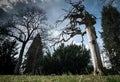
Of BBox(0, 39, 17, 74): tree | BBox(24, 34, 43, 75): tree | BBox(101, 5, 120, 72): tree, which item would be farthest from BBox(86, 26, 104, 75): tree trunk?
BBox(24, 34, 43, 75): tree

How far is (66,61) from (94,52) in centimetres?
3049

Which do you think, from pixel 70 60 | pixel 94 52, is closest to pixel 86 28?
pixel 94 52

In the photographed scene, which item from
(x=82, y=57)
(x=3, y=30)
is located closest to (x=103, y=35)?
(x=82, y=57)

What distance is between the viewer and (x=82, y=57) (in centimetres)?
4022

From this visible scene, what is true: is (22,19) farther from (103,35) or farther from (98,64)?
(98,64)

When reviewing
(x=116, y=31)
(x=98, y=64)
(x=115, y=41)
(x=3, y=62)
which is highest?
(x=116, y=31)

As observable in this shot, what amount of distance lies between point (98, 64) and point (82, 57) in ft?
107

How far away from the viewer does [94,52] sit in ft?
27.2

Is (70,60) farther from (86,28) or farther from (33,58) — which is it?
(86,28)

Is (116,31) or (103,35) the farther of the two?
(103,35)

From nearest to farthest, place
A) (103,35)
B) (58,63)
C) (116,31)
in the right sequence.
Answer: (116,31) → (103,35) → (58,63)

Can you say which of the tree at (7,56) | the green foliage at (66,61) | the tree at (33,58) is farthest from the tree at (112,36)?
the tree at (7,56)

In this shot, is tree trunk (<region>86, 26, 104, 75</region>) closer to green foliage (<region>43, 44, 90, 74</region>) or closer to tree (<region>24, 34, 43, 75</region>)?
green foliage (<region>43, 44, 90, 74</region>)

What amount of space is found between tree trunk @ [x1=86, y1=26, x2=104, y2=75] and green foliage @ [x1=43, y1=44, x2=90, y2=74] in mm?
27720
